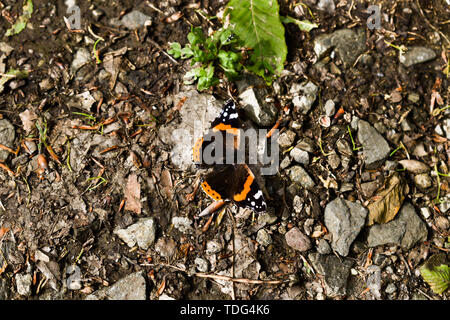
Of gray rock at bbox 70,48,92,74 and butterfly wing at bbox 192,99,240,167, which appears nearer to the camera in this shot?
butterfly wing at bbox 192,99,240,167

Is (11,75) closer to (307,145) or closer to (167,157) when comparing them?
(167,157)

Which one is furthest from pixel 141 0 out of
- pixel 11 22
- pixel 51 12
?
pixel 11 22

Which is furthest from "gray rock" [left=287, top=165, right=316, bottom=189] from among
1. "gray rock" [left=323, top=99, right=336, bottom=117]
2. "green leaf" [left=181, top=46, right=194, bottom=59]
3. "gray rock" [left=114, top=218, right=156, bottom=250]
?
"green leaf" [left=181, top=46, right=194, bottom=59]

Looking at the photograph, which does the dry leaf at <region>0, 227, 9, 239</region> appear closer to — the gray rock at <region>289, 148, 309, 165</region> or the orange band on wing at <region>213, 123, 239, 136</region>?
the orange band on wing at <region>213, 123, 239, 136</region>

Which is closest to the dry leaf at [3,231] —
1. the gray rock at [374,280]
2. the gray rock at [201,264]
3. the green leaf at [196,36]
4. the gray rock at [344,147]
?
the gray rock at [201,264]

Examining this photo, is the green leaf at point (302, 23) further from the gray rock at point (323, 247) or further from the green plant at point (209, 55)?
the gray rock at point (323, 247)

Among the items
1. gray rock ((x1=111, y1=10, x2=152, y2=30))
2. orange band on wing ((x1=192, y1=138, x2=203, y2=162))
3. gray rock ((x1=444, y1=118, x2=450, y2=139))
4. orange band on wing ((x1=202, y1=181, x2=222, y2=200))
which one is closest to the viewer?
orange band on wing ((x1=202, y1=181, x2=222, y2=200))

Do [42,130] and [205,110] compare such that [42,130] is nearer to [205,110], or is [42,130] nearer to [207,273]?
[205,110]
